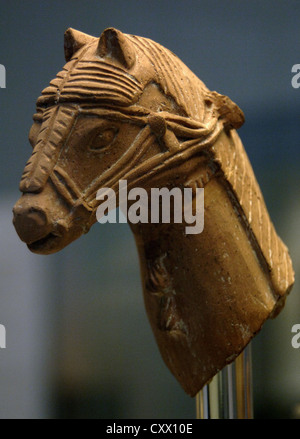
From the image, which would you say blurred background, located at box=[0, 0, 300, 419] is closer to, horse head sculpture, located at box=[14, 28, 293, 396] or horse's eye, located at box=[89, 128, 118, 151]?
horse head sculpture, located at box=[14, 28, 293, 396]

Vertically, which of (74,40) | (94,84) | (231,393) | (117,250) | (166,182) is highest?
(74,40)

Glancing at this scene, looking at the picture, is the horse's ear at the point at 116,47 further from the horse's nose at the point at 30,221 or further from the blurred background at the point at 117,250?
the blurred background at the point at 117,250

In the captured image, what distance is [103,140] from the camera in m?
0.94

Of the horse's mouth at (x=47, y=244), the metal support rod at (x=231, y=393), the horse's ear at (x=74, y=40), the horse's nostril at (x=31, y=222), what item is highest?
the horse's ear at (x=74, y=40)

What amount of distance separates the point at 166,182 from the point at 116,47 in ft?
0.84

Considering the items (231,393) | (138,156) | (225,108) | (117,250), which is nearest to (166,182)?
(138,156)

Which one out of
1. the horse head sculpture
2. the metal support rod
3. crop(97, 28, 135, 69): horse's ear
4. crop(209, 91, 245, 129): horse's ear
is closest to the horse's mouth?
the horse head sculpture

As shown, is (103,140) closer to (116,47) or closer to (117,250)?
(116,47)

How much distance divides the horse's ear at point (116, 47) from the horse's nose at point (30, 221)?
0.29 meters

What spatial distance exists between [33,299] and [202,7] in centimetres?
100

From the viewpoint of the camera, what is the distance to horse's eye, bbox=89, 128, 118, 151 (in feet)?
3.08

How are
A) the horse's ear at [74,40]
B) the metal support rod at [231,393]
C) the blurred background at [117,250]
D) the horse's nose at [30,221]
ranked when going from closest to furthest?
the horse's nose at [30,221]
the horse's ear at [74,40]
the metal support rod at [231,393]
the blurred background at [117,250]

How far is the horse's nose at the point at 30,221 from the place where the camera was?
0.90 metres

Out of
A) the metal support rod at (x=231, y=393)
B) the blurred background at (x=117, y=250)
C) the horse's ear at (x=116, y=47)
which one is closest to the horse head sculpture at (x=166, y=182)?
the horse's ear at (x=116, y=47)
